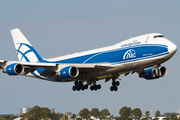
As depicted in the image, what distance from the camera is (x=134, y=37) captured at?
160 feet

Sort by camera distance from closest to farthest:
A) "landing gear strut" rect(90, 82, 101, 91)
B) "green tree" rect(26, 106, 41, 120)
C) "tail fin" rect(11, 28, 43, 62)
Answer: "landing gear strut" rect(90, 82, 101, 91) < "tail fin" rect(11, 28, 43, 62) < "green tree" rect(26, 106, 41, 120)

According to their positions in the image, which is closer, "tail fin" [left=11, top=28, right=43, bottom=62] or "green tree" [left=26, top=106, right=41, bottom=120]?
"tail fin" [left=11, top=28, right=43, bottom=62]

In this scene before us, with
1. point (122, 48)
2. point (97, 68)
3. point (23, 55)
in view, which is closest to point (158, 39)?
point (122, 48)

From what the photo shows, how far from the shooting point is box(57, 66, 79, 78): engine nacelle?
4866 centimetres

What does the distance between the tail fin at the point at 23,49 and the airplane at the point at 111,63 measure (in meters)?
6.06

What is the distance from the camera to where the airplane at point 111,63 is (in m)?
45.7

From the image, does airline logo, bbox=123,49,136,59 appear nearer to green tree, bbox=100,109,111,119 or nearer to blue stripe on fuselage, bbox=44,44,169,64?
blue stripe on fuselage, bbox=44,44,169,64

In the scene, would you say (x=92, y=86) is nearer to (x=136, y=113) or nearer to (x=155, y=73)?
(x=155, y=73)

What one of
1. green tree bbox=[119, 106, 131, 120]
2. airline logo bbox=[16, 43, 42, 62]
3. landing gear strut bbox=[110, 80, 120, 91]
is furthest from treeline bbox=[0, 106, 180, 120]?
landing gear strut bbox=[110, 80, 120, 91]

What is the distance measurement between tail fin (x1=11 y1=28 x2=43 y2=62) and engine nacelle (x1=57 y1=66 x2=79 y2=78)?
40.3 feet

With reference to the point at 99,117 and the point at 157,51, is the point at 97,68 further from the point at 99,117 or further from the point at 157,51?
the point at 99,117

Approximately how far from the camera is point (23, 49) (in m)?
63.1

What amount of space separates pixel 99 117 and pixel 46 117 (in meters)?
30.2

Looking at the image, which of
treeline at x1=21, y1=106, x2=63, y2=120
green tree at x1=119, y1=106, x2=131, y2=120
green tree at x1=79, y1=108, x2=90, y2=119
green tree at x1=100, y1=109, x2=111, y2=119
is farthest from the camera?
Result: green tree at x1=79, y1=108, x2=90, y2=119
